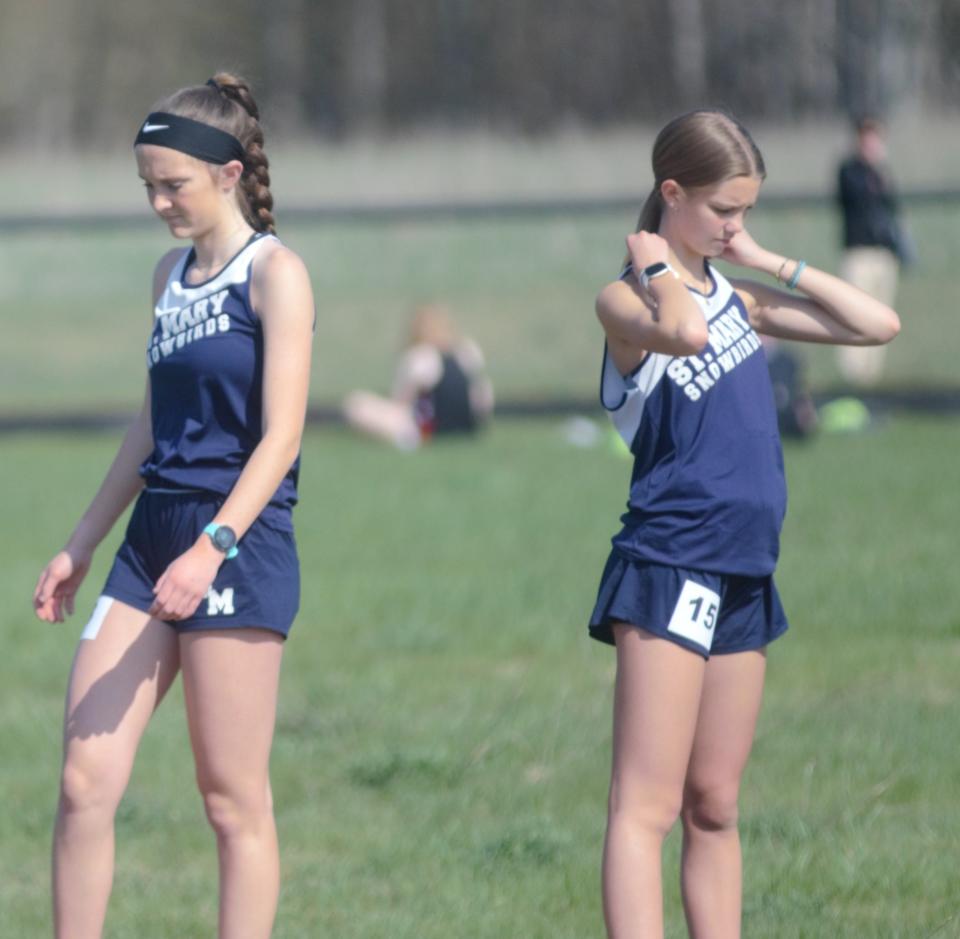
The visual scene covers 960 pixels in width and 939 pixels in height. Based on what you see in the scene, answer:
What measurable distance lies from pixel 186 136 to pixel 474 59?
44424 millimetres

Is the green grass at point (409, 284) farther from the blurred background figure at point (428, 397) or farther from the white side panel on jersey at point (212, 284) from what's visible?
the white side panel on jersey at point (212, 284)

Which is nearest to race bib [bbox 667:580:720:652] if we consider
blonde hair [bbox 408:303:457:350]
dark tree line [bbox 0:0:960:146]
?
blonde hair [bbox 408:303:457:350]

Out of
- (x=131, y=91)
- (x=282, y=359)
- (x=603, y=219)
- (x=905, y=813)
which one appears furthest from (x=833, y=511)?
(x=131, y=91)

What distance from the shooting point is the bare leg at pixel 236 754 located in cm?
374

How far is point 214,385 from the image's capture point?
3.77 metres

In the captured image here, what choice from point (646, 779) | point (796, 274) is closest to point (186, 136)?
point (796, 274)

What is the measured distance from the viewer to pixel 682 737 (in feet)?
12.0

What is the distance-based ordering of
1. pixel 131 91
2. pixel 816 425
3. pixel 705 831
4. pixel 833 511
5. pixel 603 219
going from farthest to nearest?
pixel 131 91 → pixel 603 219 → pixel 816 425 → pixel 833 511 → pixel 705 831

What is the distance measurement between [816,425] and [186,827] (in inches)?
397

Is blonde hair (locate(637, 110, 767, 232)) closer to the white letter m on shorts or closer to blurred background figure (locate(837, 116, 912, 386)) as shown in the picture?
the white letter m on shorts

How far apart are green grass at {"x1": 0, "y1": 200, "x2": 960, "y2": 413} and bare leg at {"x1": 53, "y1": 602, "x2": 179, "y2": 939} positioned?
14446 mm

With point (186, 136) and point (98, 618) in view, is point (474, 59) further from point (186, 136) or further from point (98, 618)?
point (98, 618)

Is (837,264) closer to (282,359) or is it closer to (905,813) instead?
(905,813)

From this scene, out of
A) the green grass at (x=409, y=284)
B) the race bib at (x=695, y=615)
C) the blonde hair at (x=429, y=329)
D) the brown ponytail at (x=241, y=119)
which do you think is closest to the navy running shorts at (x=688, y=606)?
the race bib at (x=695, y=615)
